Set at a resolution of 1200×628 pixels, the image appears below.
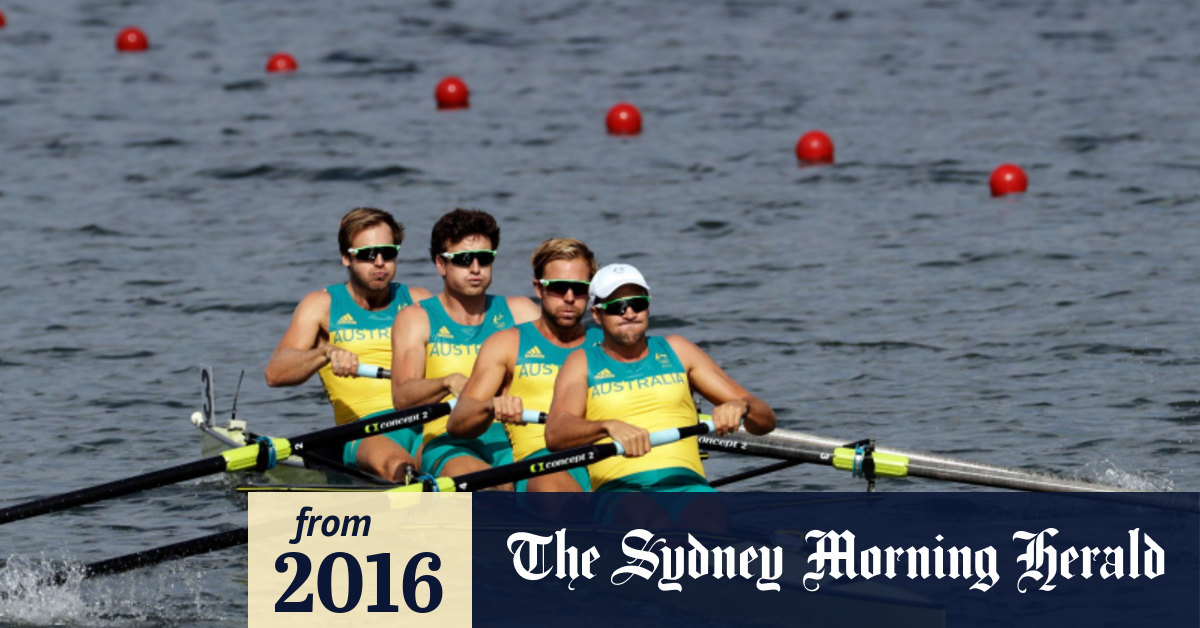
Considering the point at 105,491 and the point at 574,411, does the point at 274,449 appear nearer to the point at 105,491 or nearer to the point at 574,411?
the point at 105,491

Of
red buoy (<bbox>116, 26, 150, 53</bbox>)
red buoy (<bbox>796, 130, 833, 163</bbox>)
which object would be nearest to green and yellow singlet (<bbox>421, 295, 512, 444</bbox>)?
red buoy (<bbox>796, 130, 833, 163</bbox>)

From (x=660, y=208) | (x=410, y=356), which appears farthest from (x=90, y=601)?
(x=660, y=208)

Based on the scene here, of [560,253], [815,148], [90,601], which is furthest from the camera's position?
[815,148]

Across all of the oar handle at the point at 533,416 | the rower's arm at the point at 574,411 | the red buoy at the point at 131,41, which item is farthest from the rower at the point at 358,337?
the red buoy at the point at 131,41

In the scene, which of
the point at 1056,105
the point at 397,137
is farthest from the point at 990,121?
the point at 397,137

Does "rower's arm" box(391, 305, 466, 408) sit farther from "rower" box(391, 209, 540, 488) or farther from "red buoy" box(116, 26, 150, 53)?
"red buoy" box(116, 26, 150, 53)

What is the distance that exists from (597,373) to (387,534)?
1462 millimetres

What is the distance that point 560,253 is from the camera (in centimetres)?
886

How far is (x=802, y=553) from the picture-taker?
8461mm

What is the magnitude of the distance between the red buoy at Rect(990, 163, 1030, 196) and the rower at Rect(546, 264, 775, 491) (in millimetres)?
11066

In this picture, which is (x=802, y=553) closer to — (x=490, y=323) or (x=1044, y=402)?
(x=490, y=323)

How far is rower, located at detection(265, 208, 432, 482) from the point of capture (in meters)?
10.3

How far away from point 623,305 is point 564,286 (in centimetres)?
63

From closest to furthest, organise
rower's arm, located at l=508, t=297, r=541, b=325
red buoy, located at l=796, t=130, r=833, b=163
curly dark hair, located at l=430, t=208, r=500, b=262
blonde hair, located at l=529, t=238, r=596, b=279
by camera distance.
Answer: blonde hair, located at l=529, t=238, r=596, b=279, curly dark hair, located at l=430, t=208, r=500, b=262, rower's arm, located at l=508, t=297, r=541, b=325, red buoy, located at l=796, t=130, r=833, b=163
